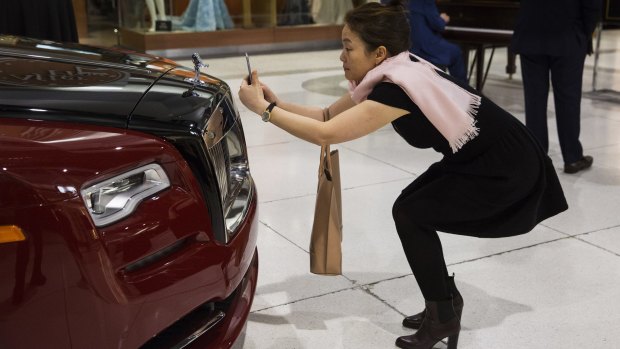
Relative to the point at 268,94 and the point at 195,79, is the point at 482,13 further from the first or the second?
the point at 195,79

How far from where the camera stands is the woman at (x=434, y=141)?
8.63 ft

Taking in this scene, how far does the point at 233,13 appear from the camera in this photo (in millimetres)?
11430

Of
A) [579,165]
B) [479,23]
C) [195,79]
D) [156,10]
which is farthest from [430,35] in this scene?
[156,10]

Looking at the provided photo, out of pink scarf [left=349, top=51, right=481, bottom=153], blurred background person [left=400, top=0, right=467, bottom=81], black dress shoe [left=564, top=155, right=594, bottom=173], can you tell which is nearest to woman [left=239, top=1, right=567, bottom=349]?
pink scarf [left=349, top=51, right=481, bottom=153]

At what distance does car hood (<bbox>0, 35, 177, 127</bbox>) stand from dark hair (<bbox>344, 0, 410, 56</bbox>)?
24.4 inches

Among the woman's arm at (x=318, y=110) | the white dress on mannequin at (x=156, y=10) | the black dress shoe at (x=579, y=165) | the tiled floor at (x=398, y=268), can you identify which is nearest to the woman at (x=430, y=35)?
the tiled floor at (x=398, y=268)

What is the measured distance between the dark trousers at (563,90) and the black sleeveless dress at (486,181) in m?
2.75

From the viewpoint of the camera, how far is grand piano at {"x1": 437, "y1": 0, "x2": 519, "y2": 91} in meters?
7.34

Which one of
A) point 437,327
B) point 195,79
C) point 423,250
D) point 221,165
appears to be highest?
point 195,79

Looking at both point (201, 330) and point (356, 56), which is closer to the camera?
point (201, 330)

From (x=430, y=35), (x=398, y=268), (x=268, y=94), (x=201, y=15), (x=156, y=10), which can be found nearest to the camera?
(x=268, y=94)

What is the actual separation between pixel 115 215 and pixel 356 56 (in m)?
1.13

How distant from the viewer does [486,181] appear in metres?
2.76

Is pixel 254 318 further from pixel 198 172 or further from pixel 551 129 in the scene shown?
pixel 551 129
